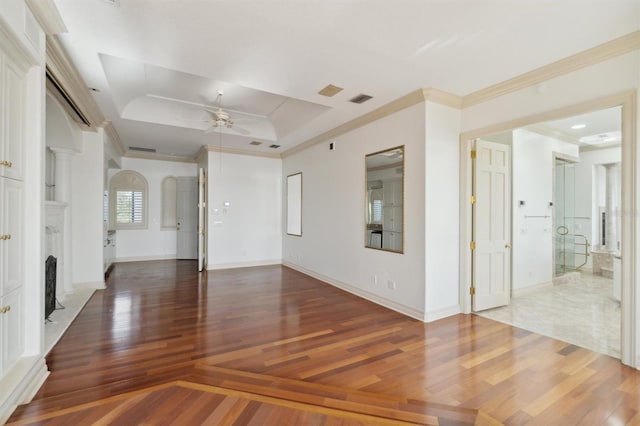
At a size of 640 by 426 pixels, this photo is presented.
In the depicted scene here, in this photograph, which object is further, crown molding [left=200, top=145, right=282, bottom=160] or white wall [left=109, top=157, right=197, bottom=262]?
white wall [left=109, top=157, right=197, bottom=262]

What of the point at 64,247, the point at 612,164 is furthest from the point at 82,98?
the point at 612,164

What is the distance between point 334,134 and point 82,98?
3.75 meters

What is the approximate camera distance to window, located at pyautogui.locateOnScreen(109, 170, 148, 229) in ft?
26.7

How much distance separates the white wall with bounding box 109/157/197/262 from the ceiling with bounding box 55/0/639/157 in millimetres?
4344

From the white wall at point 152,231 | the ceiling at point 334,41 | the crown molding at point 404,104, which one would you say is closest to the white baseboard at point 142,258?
the white wall at point 152,231

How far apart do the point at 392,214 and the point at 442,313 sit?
147cm

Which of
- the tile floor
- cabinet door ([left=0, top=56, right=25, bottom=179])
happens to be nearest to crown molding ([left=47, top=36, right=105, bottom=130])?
cabinet door ([left=0, top=56, right=25, bottom=179])

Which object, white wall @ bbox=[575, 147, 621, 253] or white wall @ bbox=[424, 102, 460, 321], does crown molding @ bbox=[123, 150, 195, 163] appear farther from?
white wall @ bbox=[575, 147, 621, 253]

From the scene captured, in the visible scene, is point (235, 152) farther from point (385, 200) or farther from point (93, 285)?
point (385, 200)

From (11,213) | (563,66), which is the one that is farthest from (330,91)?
(11,213)

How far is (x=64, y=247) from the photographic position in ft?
15.8

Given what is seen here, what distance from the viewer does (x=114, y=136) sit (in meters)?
6.07

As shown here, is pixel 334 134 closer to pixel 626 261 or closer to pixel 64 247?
pixel 626 261

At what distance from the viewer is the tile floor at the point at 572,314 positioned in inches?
129
